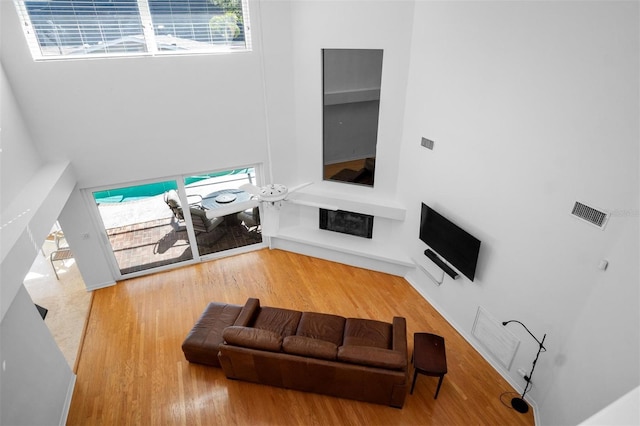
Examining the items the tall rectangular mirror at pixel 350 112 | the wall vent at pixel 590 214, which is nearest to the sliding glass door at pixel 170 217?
the tall rectangular mirror at pixel 350 112

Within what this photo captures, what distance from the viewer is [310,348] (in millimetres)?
4301

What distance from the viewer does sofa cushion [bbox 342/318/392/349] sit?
487 cm

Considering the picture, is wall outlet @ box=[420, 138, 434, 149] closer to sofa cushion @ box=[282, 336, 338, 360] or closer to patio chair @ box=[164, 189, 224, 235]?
sofa cushion @ box=[282, 336, 338, 360]

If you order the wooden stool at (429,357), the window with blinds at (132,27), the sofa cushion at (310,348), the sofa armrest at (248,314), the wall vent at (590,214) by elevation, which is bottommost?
the wooden stool at (429,357)

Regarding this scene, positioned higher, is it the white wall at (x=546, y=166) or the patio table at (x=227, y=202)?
the white wall at (x=546, y=166)

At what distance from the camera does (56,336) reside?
222 inches

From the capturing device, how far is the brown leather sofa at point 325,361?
4152mm

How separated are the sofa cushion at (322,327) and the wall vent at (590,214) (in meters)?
3.35

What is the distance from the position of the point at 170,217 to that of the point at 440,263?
549 centimetres

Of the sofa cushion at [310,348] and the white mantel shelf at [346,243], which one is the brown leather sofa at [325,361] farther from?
the white mantel shelf at [346,243]

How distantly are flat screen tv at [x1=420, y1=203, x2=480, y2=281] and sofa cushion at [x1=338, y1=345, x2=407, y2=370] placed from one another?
169cm

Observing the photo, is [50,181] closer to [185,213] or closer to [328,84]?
[185,213]

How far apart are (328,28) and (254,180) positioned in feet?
10.7

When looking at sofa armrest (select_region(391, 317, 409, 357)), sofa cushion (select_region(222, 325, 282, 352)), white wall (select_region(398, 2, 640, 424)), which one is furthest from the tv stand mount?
sofa cushion (select_region(222, 325, 282, 352))
